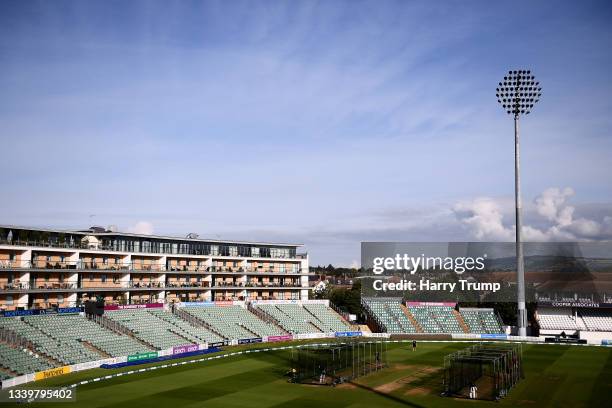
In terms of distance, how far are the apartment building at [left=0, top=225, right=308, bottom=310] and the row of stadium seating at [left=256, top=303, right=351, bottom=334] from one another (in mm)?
6478

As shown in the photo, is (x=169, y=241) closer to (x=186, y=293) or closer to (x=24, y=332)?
(x=186, y=293)

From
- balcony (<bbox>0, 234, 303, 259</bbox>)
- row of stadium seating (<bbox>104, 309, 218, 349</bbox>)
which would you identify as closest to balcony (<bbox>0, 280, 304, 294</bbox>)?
balcony (<bbox>0, 234, 303, 259</bbox>)

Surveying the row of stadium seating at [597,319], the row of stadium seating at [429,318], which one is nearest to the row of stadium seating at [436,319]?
the row of stadium seating at [429,318]

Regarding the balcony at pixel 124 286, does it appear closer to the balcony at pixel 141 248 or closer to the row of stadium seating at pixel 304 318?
the balcony at pixel 141 248

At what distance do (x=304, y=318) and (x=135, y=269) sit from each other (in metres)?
28.7

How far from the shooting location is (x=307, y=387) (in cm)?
5091

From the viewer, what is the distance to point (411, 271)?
4087 inches

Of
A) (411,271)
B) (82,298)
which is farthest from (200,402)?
(411,271)

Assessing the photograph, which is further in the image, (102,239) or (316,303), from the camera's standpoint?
(316,303)

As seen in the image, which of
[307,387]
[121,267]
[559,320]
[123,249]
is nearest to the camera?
[307,387]

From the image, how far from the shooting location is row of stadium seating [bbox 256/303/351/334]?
94250 mm

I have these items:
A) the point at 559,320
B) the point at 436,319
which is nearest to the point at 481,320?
the point at 436,319

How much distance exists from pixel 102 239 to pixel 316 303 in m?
39.2

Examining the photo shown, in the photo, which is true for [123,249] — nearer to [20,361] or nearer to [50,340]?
[50,340]
